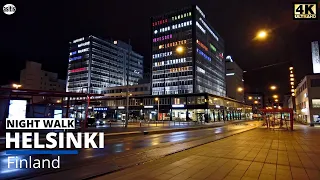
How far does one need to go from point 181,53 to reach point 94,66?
55.1m

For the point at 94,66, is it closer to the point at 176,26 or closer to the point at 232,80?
the point at 176,26

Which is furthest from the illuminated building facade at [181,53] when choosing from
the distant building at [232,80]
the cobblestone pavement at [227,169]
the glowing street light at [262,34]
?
the cobblestone pavement at [227,169]

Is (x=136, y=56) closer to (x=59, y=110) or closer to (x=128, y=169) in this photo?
(x=59, y=110)

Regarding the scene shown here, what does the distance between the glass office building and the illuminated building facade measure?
2918 cm

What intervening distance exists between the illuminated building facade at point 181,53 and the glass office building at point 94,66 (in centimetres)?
2918

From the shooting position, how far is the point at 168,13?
10712cm

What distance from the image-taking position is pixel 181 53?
9781cm

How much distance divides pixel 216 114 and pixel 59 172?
272ft

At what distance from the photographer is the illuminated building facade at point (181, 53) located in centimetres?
9681

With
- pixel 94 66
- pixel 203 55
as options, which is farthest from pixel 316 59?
pixel 94 66

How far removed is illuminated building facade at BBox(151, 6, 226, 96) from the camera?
318ft

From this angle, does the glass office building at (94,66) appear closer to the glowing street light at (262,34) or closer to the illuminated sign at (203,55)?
the illuminated sign at (203,55)

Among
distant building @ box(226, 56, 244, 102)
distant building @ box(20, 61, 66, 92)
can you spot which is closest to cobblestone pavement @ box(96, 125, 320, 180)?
distant building @ box(20, 61, 66, 92)

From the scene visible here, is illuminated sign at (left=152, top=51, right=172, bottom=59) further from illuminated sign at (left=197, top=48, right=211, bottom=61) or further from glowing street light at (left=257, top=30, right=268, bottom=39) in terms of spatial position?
glowing street light at (left=257, top=30, right=268, bottom=39)
